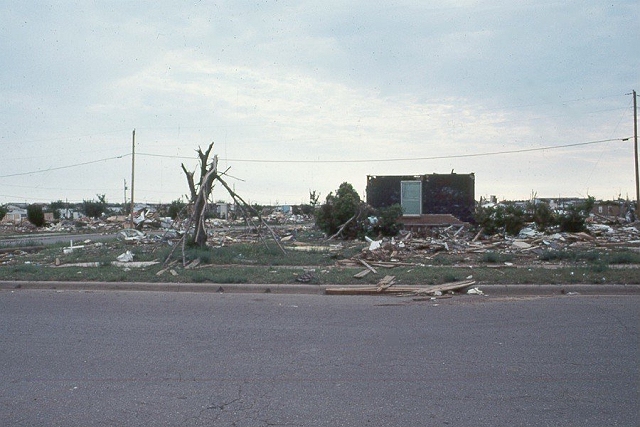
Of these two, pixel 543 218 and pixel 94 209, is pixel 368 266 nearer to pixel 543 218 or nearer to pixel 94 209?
pixel 543 218

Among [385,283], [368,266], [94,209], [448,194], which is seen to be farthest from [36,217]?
[385,283]

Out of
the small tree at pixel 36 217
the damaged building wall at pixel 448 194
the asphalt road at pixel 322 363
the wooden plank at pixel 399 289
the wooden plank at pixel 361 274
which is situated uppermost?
the damaged building wall at pixel 448 194

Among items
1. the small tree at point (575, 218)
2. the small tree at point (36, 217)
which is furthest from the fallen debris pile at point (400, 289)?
the small tree at point (36, 217)

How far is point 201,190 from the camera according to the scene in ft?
57.2

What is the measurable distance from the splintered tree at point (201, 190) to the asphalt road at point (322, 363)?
7.03m

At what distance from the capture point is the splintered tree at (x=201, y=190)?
57.8ft

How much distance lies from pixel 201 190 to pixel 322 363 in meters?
11.3

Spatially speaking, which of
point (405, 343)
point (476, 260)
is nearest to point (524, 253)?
point (476, 260)

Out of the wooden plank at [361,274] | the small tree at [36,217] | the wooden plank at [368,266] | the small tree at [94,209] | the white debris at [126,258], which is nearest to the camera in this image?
the wooden plank at [361,274]

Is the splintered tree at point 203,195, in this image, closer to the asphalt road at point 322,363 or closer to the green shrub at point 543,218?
the asphalt road at point 322,363

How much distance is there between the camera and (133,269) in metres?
15.0

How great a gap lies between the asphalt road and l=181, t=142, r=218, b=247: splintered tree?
7.03 m

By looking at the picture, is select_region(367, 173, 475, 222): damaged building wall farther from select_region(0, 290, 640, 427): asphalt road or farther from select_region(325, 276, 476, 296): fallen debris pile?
select_region(0, 290, 640, 427): asphalt road

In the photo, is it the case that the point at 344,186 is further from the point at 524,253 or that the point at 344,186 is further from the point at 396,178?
the point at 524,253
